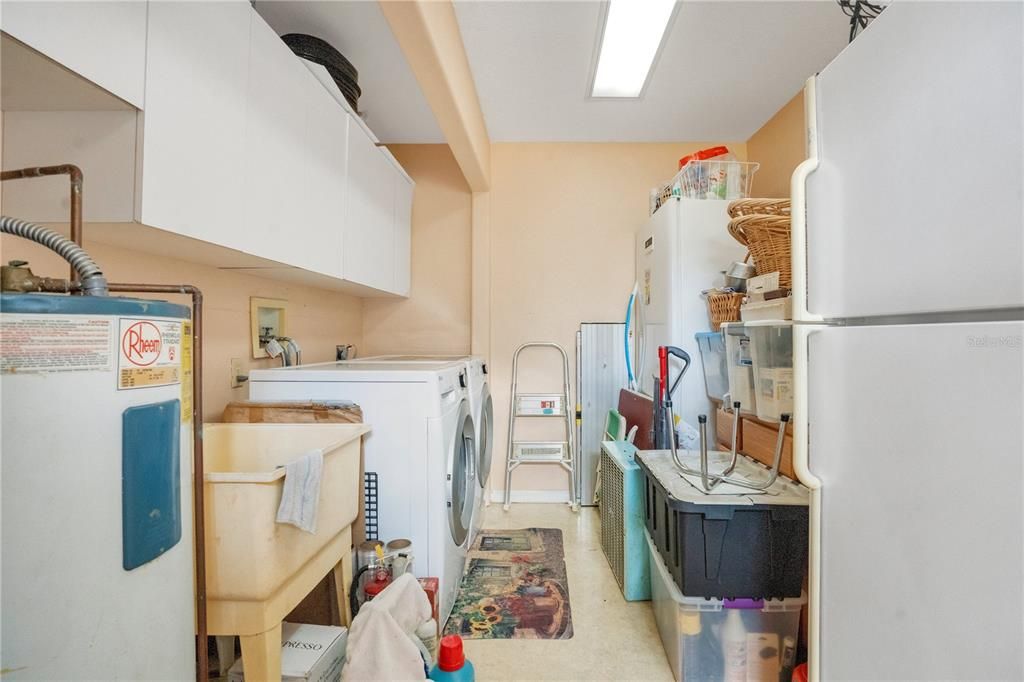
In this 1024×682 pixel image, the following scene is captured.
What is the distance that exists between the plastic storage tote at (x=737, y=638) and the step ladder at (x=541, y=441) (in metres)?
1.63

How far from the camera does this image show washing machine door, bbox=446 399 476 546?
1.82 meters

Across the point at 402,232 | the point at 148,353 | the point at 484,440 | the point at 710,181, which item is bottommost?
the point at 484,440

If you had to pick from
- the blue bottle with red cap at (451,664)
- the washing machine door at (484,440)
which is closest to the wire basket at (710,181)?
the washing machine door at (484,440)

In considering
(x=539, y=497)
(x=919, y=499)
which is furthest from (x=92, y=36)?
(x=539, y=497)

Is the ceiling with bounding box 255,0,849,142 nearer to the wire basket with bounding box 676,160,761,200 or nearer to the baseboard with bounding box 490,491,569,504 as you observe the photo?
the wire basket with bounding box 676,160,761,200

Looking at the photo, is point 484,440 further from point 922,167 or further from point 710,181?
point 922,167

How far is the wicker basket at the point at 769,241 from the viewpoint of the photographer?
156cm

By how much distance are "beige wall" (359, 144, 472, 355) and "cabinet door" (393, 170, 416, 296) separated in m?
0.10

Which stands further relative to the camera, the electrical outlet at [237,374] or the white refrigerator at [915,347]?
the electrical outlet at [237,374]

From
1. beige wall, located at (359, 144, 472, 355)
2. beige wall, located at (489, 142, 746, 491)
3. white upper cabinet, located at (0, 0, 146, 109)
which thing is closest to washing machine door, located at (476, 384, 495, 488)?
beige wall, located at (489, 142, 746, 491)

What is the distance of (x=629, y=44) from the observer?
2.13m

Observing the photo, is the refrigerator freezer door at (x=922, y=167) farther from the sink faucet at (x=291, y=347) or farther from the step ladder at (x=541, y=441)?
the step ladder at (x=541, y=441)

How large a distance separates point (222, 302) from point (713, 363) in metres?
2.22

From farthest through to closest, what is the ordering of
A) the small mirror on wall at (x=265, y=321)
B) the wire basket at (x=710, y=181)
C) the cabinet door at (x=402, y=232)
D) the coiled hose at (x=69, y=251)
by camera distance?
the cabinet door at (x=402, y=232), the wire basket at (x=710, y=181), the small mirror on wall at (x=265, y=321), the coiled hose at (x=69, y=251)
